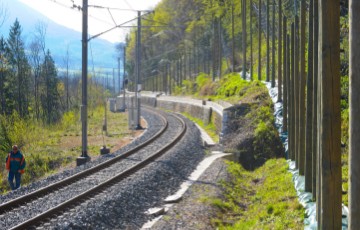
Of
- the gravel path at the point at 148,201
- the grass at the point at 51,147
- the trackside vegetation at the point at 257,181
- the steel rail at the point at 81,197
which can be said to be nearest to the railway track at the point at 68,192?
the steel rail at the point at 81,197

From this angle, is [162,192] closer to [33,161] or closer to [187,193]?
[187,193]

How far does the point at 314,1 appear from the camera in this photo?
355 inches

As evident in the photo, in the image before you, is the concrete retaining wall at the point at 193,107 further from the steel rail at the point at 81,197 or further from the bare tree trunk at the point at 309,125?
the bare tree trunk at the point at 309,125

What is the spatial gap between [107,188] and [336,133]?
9.37 meters

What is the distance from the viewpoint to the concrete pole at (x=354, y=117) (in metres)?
5.11

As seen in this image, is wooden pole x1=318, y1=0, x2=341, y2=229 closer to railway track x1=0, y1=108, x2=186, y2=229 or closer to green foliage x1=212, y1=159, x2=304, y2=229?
green foliage x1=212, y1=159, x2=304, y2=229

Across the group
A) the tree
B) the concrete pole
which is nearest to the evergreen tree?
the tree

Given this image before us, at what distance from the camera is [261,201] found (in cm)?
1263

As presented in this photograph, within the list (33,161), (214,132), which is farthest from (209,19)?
(33,161)

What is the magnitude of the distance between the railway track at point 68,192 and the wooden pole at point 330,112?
622 cm

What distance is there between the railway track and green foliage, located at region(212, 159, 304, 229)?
320 centimetres

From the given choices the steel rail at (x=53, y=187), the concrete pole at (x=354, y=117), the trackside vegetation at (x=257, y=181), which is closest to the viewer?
the concrete pole at (x=354, y=117)

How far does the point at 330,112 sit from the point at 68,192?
374 inches

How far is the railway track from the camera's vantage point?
468 inches
